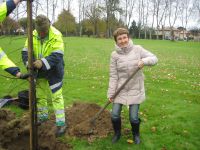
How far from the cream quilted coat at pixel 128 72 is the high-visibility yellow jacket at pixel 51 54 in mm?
953

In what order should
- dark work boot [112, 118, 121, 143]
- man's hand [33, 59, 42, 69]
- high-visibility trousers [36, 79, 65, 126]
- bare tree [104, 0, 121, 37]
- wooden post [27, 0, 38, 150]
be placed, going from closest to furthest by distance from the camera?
wooden post [27, 0, 38, 150] < man's hand [33, 59, 42, 69] < dark work boot [112, 118, 121, 143] < high-visibility trousers [36, 79, 65, 126] < bare tree [104, 0, 121, 37]

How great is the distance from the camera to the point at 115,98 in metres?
5.58

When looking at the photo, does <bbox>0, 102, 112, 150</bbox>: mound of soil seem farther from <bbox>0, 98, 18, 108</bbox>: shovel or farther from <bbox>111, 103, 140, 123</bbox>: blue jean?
<bbox>0, 98, 18, 108</bbox>: shovel

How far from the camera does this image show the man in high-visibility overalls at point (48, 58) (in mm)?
5207

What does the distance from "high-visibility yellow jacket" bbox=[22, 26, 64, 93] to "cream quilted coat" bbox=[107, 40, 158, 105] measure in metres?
0.95

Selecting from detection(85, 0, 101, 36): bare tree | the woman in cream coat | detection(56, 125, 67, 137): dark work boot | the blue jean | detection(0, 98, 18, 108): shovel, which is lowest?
detection(56, 125, 67, 137): dark work boot

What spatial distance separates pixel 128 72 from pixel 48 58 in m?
1.36

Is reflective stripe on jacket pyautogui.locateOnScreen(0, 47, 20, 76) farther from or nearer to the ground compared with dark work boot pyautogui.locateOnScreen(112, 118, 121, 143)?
farther from the ground

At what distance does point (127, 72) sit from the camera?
18.0ft

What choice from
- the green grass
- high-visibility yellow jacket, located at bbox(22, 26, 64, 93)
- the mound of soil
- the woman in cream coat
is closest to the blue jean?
the woman in cream coat

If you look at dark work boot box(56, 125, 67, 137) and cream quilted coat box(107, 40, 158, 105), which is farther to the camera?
dark work boot box(56, 125, 67, 137)

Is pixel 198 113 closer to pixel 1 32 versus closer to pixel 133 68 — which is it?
pixel 133 68

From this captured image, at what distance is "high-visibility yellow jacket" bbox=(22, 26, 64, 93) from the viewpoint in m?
5.24

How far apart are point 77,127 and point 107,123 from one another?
0.67 meters
